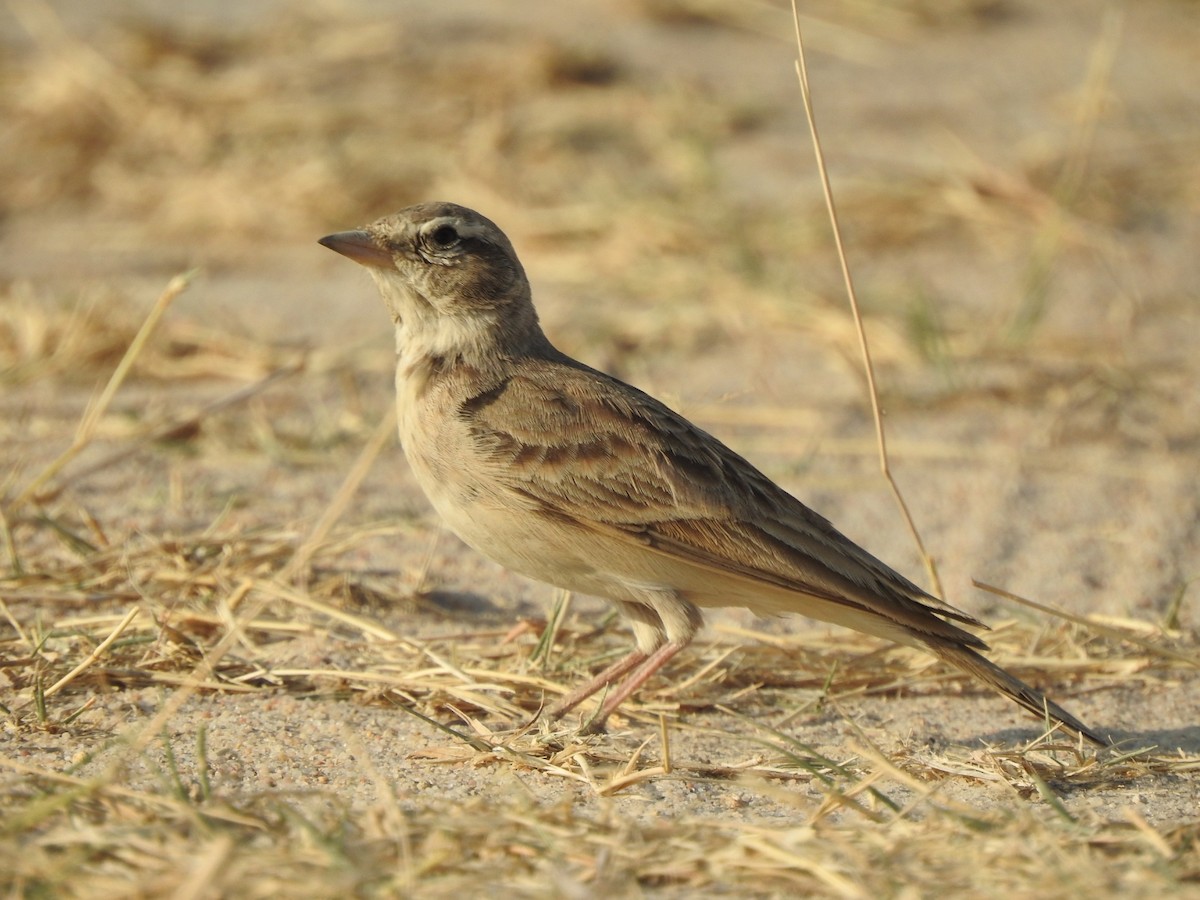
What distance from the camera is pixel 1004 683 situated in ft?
12.7

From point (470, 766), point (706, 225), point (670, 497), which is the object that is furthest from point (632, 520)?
point (706, 225)

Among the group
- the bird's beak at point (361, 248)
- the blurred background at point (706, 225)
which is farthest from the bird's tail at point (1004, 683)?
the bird's beak at point (361, 248)

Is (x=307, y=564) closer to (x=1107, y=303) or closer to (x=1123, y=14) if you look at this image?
(x=1107, y=303)

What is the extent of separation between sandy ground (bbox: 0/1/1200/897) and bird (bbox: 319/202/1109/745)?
0.31m

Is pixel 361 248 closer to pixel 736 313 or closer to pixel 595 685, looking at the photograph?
pixel 595 685

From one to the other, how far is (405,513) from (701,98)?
17.5ft

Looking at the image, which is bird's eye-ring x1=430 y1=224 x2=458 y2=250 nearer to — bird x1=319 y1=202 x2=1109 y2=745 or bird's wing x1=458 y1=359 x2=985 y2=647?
bird x1=319 y1=202 x2=1109 y2=745

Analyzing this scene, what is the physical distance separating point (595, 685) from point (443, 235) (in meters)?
1.37

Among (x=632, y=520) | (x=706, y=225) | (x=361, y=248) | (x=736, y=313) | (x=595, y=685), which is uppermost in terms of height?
(x=706, y=225)

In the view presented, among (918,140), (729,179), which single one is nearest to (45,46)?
(729,179)

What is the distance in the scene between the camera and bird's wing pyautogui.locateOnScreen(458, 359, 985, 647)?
386 centimetres

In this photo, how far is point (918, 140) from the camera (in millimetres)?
9719

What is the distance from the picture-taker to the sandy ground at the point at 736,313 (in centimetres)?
413

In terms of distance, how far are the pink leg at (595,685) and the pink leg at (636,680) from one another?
1.3 inches
